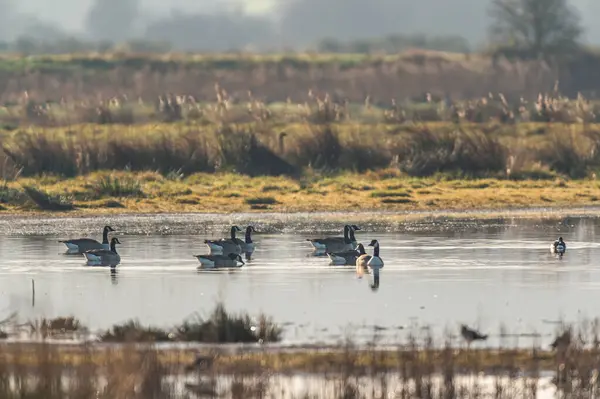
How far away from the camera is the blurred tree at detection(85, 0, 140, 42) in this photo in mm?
86125

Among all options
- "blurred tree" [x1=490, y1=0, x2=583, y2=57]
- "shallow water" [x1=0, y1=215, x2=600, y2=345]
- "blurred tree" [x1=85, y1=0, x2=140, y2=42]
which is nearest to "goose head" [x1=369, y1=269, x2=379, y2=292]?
"shallow water" [x1=0, y1=215, x2=600, y2=345]

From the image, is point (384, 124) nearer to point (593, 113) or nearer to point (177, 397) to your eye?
point (593, 113)

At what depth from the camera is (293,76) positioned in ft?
201

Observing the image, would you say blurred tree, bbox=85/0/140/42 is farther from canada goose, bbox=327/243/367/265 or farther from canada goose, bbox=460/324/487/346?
canada goose, bbox=460/324/487/346

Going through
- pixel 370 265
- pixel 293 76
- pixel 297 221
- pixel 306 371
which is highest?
pixel 293 76

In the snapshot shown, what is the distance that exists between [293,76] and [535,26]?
50.8 feet

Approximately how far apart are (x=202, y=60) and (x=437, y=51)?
35.1 feet

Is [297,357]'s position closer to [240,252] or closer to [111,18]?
[240,252]

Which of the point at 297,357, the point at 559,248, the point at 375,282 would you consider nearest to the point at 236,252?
the point at 375,282

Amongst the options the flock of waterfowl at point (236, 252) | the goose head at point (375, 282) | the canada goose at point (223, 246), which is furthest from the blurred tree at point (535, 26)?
the goose head at point (375, 282)

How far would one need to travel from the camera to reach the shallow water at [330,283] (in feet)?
57.4

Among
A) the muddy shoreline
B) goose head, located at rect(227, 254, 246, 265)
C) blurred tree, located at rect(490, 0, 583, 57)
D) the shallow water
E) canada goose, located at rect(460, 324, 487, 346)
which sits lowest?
canada goose, located at rect(460, 324, 487, 346)

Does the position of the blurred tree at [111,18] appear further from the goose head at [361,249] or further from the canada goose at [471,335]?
the canada goose at [471,335]

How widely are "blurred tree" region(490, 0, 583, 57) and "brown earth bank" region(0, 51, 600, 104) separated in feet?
11.0
